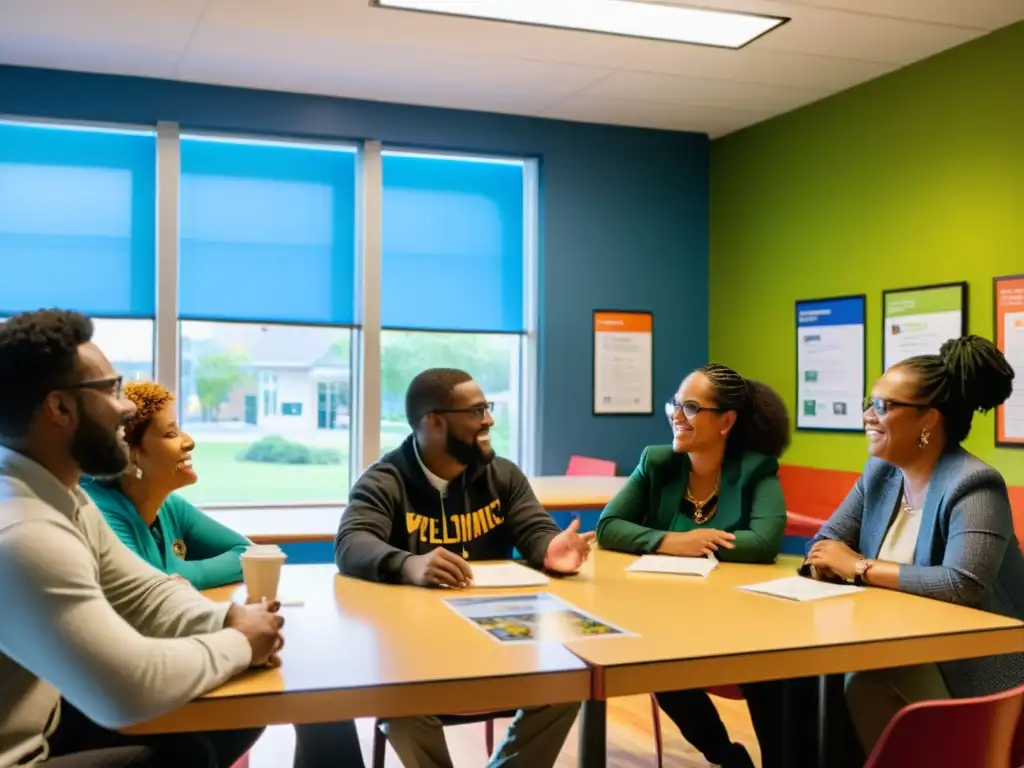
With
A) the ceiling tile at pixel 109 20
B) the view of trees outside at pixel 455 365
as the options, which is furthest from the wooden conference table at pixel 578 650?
the view of trees outside at pixel 455 365

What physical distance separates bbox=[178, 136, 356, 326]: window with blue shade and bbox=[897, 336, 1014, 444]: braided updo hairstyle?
381 centimetres

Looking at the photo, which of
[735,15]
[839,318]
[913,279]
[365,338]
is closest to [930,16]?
[735,15]

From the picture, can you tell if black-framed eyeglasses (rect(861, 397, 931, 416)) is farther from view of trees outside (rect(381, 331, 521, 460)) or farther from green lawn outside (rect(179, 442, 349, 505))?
green lawn outside (rect(179, 442, 349, 505))

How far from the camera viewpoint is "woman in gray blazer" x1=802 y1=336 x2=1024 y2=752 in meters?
2.18

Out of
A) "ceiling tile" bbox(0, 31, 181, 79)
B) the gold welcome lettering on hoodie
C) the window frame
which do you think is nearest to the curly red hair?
the gold welcome lettering on hoodie

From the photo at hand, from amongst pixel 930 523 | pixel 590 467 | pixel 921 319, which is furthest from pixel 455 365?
pixel 930 523

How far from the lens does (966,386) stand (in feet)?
8.20

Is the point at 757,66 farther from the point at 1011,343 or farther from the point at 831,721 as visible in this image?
the point at 831,721

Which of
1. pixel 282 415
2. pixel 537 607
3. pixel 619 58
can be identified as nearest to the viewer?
pixel 537 607

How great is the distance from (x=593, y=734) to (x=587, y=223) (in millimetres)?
4648

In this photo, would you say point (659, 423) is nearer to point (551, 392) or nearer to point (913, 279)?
point (551, 392)

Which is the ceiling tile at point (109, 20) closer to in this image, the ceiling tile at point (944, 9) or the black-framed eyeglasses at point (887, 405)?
the ceiling tile at point (944, 9)

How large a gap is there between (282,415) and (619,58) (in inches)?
105

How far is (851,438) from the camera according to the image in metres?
5.26
